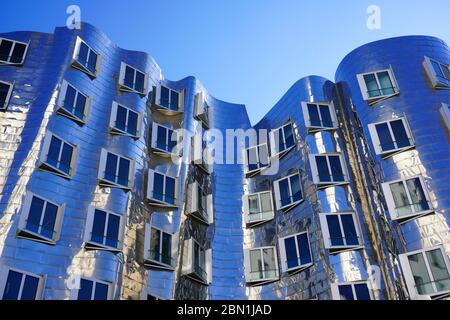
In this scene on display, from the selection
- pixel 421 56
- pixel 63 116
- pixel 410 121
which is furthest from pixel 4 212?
pixel 421 56

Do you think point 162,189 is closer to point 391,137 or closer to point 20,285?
point 20,285

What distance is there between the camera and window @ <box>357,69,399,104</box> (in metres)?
29.8

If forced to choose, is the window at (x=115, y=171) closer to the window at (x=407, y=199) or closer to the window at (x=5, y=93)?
the window at (x=5, y=93)

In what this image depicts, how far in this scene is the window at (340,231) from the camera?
1000 inches

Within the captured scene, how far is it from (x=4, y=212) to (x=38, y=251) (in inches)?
98.7

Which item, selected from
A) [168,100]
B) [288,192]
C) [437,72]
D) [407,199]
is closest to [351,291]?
[407,199]

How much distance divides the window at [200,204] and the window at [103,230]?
503cm

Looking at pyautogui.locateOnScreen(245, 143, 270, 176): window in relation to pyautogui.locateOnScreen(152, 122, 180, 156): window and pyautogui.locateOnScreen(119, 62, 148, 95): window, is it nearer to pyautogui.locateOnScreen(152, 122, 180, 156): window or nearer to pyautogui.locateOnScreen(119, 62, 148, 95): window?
pyautogui.locateOnScreen(152, 122, 180, 156): window

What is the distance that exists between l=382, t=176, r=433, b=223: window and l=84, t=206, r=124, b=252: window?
47.8 ft

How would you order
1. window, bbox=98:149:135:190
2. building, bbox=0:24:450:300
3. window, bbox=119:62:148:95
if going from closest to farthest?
building, bbox=0:24:450:300 → window, bbox=98:149:135:190 → window, bbox=119:62:148:95

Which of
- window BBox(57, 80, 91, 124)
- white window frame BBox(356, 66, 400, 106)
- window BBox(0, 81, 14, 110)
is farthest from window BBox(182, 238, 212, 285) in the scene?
white window frame BBox(356, 66, 400, 106)

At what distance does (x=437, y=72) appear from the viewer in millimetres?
30156

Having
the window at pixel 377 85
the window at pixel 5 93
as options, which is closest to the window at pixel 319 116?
the window at pixel 377 85

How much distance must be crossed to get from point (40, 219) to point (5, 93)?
877 cm
